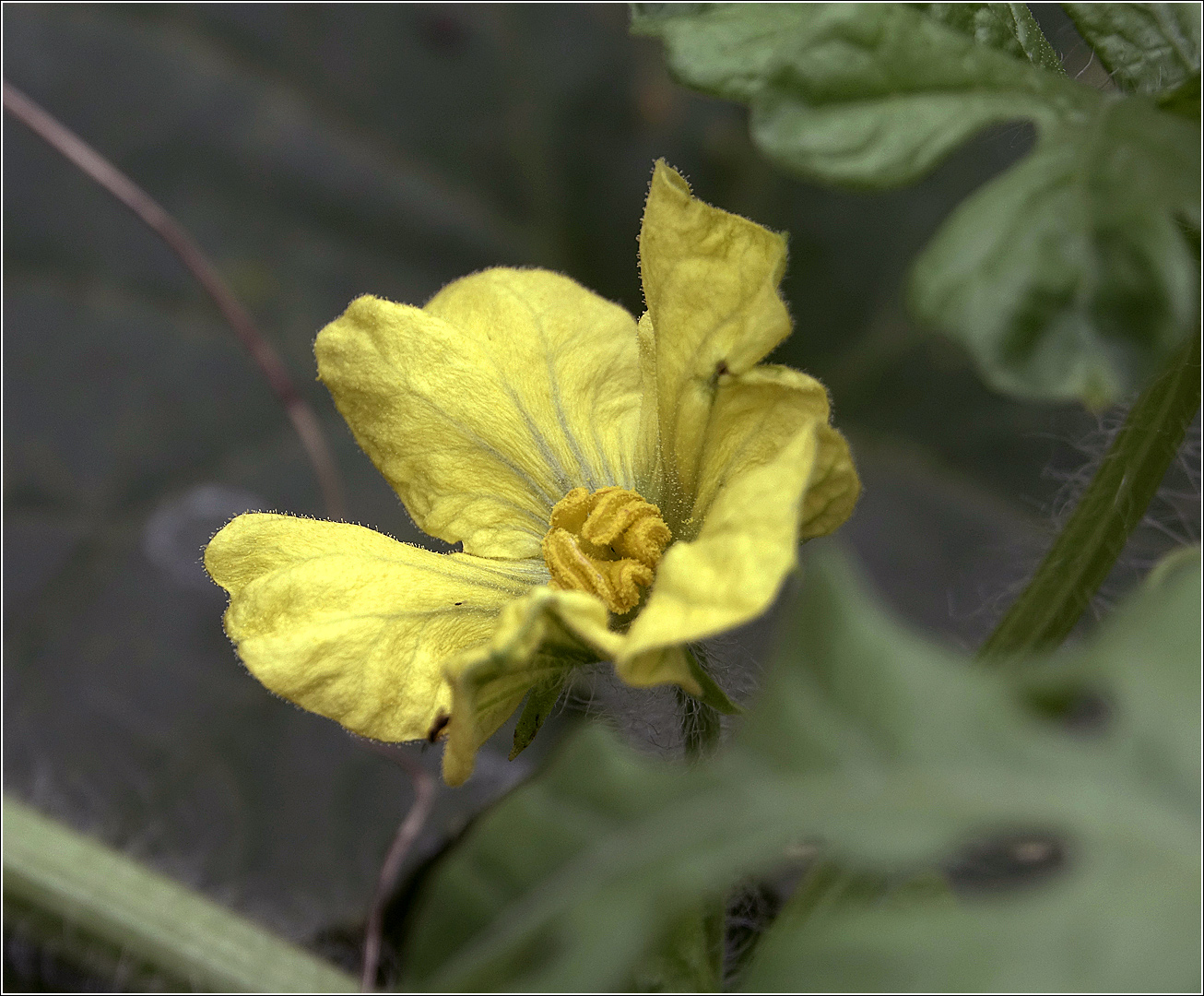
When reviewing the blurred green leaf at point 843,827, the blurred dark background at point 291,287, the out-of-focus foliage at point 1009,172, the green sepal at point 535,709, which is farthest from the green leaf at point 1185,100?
the blurred dark background at point 291,287

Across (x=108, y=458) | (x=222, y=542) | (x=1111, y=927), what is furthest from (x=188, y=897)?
(x=108, y=458)

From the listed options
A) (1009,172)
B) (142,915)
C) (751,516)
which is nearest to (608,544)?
(751,516)

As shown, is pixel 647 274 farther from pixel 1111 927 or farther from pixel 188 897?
pixel 188 897

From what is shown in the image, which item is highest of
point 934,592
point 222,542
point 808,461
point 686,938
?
point 808,461

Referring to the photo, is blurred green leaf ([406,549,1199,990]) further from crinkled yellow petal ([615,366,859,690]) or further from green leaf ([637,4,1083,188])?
green leaf ([637,4,1083,188])

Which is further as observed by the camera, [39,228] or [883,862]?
[39,228]

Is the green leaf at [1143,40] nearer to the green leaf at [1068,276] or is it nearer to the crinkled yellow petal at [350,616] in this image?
the green leaf at [1068,276]

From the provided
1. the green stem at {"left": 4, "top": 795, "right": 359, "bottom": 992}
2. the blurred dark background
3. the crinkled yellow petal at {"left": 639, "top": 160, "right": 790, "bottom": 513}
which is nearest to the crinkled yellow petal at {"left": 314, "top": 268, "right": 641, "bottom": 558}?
the crinkled yellow petal at {"left": 639, "top": 160, "right": 790, "bottom": 513}
